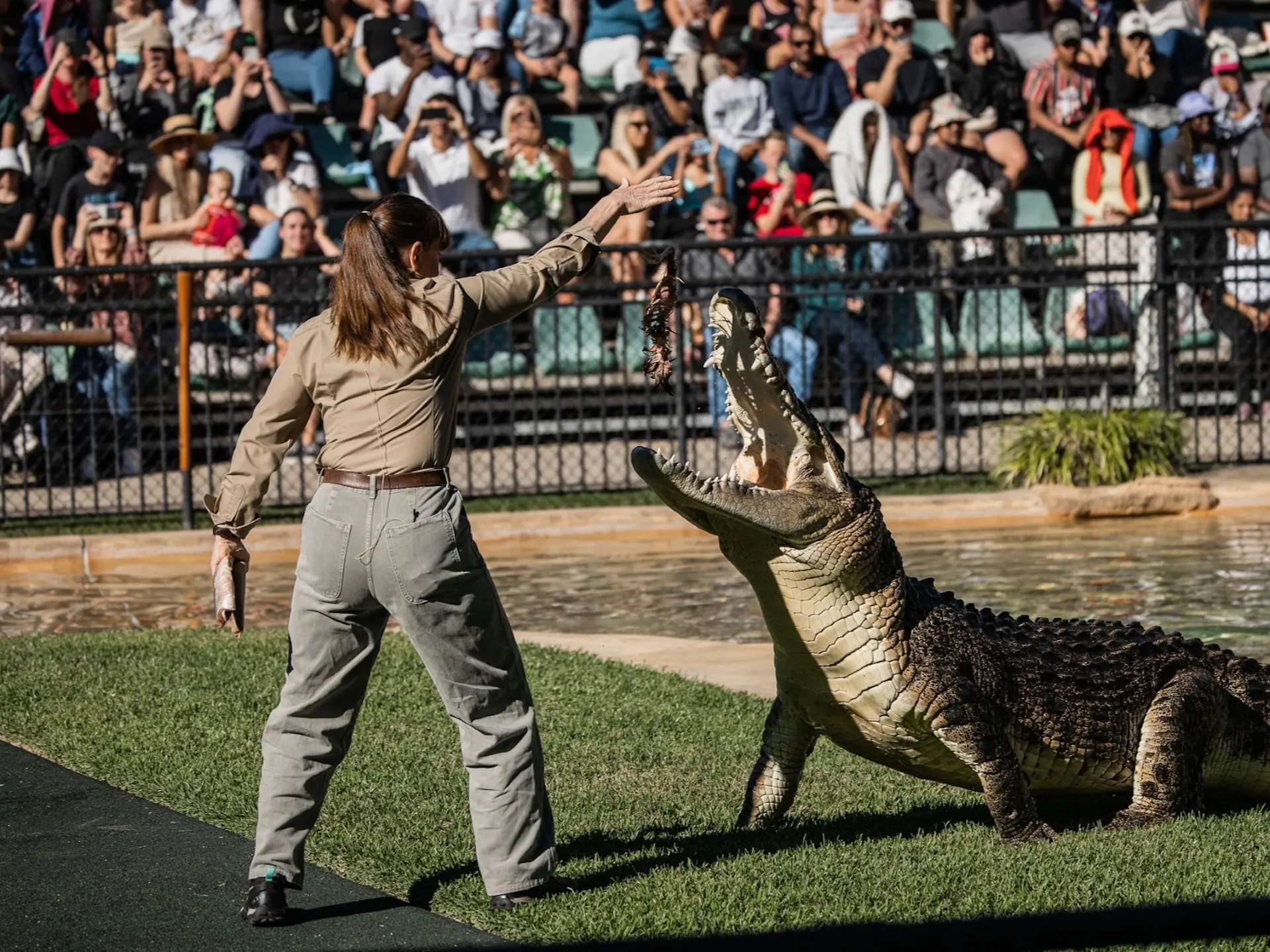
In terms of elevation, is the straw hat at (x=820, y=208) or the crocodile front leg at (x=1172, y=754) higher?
the straw hat at (x=820, y=208)

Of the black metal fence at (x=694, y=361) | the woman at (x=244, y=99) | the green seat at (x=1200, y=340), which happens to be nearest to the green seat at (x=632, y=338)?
the black metal fence at (x=694, y=361)

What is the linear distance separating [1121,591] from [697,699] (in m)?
3.36

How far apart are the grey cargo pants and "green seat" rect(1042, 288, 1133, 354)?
963cm

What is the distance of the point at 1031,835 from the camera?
465 centimetres

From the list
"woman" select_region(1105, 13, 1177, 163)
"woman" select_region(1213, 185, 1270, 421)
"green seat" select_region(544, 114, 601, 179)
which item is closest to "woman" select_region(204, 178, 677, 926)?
"woman" select_region(1213, 185, 1270, 421)

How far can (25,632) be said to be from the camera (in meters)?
8.80

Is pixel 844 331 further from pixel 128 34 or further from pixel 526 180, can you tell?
pixel 128 34

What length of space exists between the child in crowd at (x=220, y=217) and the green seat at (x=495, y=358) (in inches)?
77.6

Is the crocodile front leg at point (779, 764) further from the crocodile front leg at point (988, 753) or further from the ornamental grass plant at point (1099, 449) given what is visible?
the ornamental grass plant at point (1099, 449)

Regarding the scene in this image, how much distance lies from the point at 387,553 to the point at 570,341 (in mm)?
9356

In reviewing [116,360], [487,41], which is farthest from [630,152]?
[116,360]

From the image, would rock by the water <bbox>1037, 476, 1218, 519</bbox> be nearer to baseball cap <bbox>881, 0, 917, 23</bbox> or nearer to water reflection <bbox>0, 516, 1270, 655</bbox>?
water reflection <bbox>0, 516, 1270, 655</bbox>

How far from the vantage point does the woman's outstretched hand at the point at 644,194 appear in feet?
14.5

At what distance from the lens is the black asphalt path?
4.10 m
